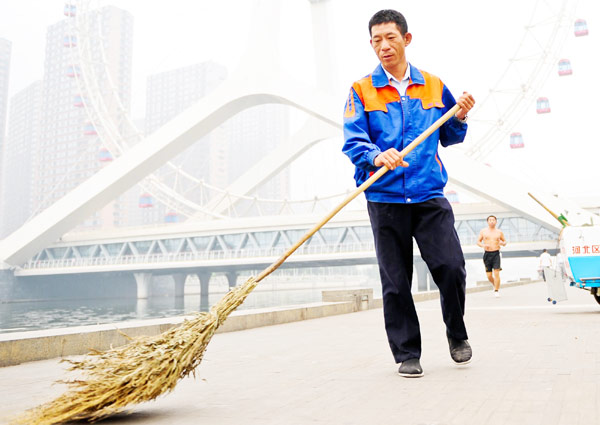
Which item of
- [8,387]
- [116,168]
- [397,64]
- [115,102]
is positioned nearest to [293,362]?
[8,387]

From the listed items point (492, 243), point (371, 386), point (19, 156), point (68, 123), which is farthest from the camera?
point (19, 156)

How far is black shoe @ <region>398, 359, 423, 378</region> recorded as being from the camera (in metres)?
2.52

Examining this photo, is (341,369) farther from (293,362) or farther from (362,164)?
(362,164)

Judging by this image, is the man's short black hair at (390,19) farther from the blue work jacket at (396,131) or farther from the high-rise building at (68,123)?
the high-rise building at (68,123)

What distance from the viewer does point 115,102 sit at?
4350 centimetres

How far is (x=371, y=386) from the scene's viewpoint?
→ 7.70ft

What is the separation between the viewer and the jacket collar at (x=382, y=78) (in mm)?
2797

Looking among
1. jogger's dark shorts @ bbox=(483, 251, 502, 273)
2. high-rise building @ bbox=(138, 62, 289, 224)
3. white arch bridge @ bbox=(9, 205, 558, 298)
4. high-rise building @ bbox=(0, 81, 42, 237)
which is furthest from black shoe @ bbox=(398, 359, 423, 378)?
high-rise building @ bbox=(0, 81, 42, 237)

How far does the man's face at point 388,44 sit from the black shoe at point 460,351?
1.35 metres

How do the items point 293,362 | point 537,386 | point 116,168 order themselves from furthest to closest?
1. point 116,168
2. point 293,362
3. point 537,386

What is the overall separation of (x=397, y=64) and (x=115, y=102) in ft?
144

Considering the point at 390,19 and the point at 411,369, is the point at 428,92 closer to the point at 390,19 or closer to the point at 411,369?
the point at 390,19

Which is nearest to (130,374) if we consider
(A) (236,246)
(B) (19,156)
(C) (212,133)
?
(A) (236,246)

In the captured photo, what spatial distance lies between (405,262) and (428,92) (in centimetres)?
84
